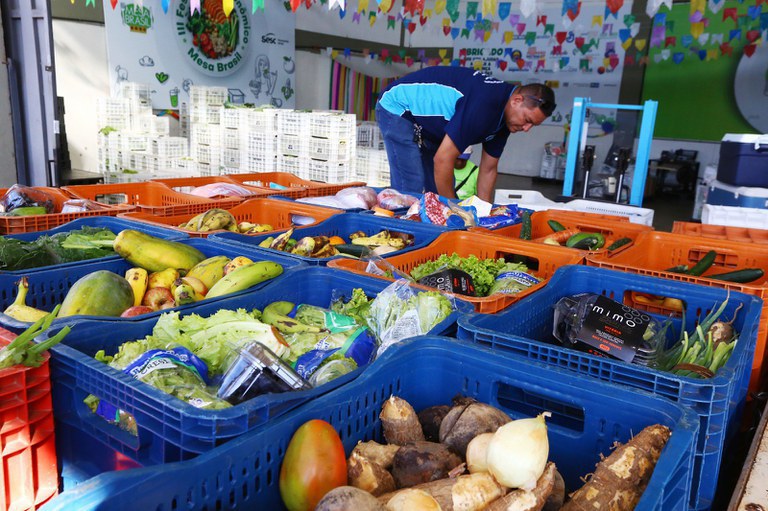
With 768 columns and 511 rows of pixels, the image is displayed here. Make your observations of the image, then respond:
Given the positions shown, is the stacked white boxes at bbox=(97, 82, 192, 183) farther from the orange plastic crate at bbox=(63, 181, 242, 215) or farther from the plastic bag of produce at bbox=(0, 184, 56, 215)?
the plastic bag of produce at bbox=(0, 184, 56, 215)

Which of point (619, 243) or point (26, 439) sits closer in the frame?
point (26, 439)

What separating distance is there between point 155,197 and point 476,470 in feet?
10.5

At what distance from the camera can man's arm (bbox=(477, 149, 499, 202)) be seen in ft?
14.0

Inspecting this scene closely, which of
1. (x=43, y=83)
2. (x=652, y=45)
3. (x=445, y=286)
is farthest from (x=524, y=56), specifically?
(x=445, y=286)

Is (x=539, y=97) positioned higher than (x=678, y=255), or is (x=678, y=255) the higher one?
(x=539, y=97)

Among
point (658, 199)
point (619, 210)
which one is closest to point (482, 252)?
point (619, 210)

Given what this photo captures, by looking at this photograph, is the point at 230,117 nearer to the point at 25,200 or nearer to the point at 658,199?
the point at 25,200

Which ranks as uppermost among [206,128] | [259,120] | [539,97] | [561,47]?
[561,47]

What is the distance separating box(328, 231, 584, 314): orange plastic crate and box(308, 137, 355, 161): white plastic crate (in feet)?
12.0

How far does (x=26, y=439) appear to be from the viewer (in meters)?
1.12

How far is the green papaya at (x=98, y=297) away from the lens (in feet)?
5.69

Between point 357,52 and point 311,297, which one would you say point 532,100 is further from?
point 357,52

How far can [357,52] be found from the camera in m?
14.2

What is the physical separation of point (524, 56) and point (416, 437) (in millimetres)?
15004
